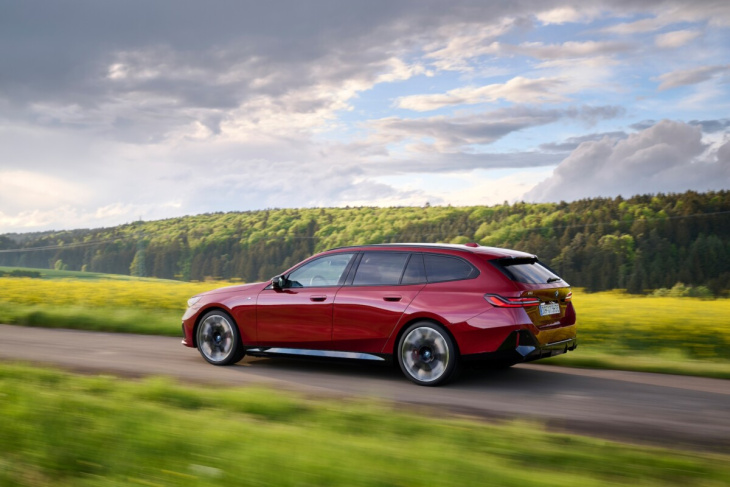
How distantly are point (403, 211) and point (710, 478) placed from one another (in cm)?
5426

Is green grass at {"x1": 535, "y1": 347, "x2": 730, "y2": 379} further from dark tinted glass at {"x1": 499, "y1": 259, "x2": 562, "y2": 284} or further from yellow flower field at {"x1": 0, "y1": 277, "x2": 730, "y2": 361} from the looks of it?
dark tinted glass at {"x1": 499, "y1": 259, "x2": 562, "y2": 284}

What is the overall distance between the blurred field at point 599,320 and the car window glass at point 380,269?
9.55 feet

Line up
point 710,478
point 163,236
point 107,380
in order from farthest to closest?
1. point 163,236
2. point 107,380
3. point 710,478

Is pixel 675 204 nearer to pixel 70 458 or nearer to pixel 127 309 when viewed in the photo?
pixel 127 309

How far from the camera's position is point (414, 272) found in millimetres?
8375

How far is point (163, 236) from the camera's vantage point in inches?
1983

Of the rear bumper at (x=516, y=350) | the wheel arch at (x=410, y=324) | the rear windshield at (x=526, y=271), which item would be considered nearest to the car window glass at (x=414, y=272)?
the wheel arch at (x=410, y=324)

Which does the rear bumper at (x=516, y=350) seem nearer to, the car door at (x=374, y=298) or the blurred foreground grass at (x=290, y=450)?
the car door at (x=374, y=298)

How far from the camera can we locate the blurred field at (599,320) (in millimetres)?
10078

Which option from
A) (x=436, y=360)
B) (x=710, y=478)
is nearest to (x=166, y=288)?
(x=436, y=360)

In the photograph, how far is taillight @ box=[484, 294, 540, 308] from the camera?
25.2ft

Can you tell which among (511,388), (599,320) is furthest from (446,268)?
(599,320)

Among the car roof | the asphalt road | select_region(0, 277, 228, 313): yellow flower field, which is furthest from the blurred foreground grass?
select_region(0, 277, 228, 313): yellow flower field

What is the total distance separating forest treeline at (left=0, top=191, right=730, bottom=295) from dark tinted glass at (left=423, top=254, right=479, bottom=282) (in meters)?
32.4
